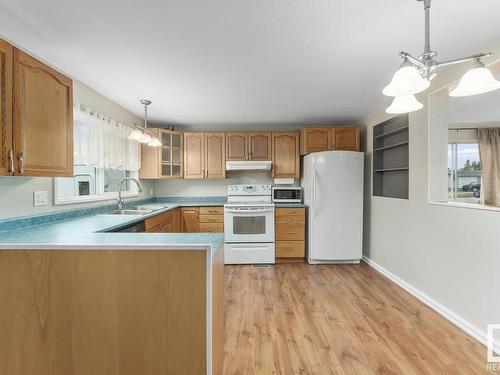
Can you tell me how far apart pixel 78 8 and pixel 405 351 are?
3066 millimetres

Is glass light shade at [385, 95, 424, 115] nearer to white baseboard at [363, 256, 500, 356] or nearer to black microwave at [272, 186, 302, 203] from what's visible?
white baseboard at [363, 256, 500, 356]

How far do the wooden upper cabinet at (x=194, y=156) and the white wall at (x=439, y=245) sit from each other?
269 cm

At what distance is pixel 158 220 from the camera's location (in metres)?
2.93

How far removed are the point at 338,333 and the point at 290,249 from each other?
179 cm

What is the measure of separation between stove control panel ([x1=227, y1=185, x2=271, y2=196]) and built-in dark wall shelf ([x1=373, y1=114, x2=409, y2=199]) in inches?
64.0

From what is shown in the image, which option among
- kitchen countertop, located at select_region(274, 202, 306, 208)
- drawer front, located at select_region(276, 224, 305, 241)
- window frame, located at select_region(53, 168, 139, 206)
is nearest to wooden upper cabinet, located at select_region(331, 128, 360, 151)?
kitchen countertop, located at select_region(274, 202, 306, 208)

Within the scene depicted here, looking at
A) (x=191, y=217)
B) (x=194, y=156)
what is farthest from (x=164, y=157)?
(x=191, y=217)

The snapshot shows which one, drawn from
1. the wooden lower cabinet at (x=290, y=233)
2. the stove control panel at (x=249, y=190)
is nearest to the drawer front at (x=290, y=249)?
the wooden lower cabinet at (x=290, y=233)

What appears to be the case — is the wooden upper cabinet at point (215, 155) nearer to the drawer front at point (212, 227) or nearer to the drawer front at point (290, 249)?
the drawer front at point (212, 227)

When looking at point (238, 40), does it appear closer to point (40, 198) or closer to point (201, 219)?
point (40, 198)

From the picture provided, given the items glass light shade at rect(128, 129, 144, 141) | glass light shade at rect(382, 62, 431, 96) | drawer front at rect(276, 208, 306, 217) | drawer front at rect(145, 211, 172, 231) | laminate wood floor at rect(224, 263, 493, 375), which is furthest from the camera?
drawer front at rect(276, 208, 306, 217)

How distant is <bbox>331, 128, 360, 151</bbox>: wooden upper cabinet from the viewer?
151 inches

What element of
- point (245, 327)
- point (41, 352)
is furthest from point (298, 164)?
point (41, 352)

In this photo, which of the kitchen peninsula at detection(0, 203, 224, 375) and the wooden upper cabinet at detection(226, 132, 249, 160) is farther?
the wooden upper cabinet at detection(226, 132, 249, 160)
